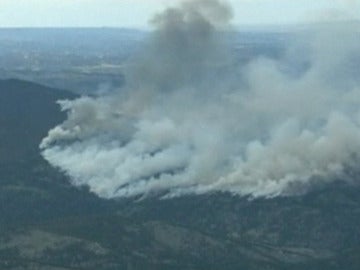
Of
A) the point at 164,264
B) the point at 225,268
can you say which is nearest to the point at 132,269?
the point at 164,264

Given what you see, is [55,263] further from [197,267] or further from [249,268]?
[249,268]

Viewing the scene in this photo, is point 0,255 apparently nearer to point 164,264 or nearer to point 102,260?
point 102,260

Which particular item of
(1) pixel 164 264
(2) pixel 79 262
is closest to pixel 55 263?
(2) pixel 79 262

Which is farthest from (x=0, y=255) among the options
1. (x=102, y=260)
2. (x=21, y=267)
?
(x=102, y=260)

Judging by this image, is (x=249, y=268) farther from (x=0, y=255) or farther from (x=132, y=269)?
(x=0, y=255)

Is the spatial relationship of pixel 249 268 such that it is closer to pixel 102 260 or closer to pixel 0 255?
pixel 102 260

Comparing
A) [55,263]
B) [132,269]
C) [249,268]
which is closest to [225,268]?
[249,268]
